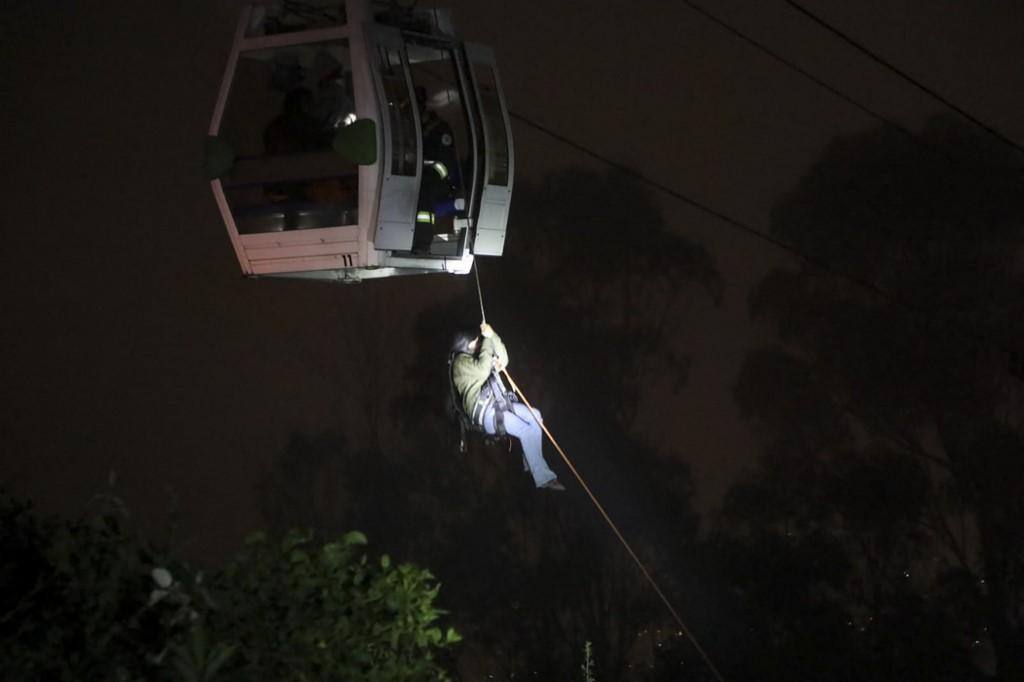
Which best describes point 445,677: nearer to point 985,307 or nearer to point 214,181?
point 214,181

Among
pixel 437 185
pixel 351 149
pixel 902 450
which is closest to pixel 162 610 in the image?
pixel 351 149

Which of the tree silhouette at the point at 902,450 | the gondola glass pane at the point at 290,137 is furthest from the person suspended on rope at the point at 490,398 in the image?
the tree silhouette at the point at 902,450

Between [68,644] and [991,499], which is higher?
[991,499]

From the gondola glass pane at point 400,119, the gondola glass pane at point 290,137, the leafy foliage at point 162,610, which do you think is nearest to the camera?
Result: the leafy foliage at point 162,610

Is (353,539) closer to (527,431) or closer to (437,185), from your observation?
(437,185)

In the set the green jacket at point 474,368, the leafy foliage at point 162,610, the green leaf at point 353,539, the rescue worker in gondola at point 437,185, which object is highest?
the rescue worker in gondola at point 437,185

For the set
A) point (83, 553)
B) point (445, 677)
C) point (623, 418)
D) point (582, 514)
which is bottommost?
point (445, 677)

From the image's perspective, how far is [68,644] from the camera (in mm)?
3217

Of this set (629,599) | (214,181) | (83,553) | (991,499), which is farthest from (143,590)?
(629,599)

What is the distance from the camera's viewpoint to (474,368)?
6.86 m

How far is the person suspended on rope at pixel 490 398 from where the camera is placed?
6855 millimetres

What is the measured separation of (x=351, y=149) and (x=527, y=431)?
1.89 m

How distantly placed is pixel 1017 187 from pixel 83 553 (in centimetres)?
1463

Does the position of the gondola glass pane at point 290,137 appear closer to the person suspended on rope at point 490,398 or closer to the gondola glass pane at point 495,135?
the gondola glass pane at point 495,135
